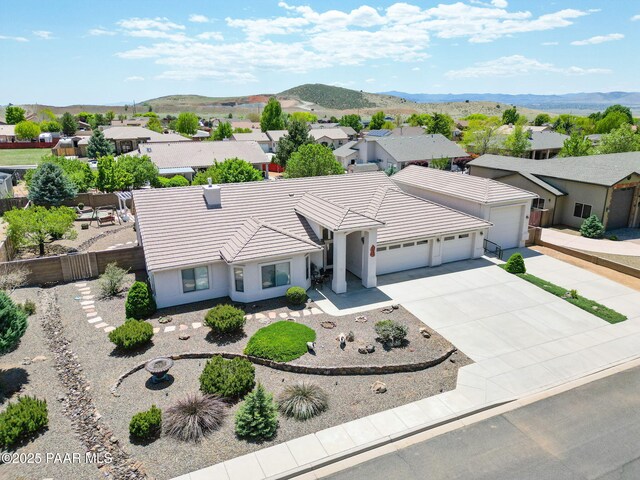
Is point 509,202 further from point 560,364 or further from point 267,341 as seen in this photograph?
point 267,341

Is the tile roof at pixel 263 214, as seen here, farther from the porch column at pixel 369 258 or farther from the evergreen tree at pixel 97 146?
the evergreen tree at pixel 97 146

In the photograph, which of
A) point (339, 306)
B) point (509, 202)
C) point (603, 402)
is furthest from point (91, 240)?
point (603, 402)

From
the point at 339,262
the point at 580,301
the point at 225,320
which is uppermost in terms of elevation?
the point at 339,262

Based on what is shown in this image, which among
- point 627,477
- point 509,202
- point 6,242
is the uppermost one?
point 509,202

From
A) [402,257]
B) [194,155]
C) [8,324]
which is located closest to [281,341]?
[8,324]

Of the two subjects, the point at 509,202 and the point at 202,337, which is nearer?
the point at 202,337

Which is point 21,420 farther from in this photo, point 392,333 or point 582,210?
point 582,210
